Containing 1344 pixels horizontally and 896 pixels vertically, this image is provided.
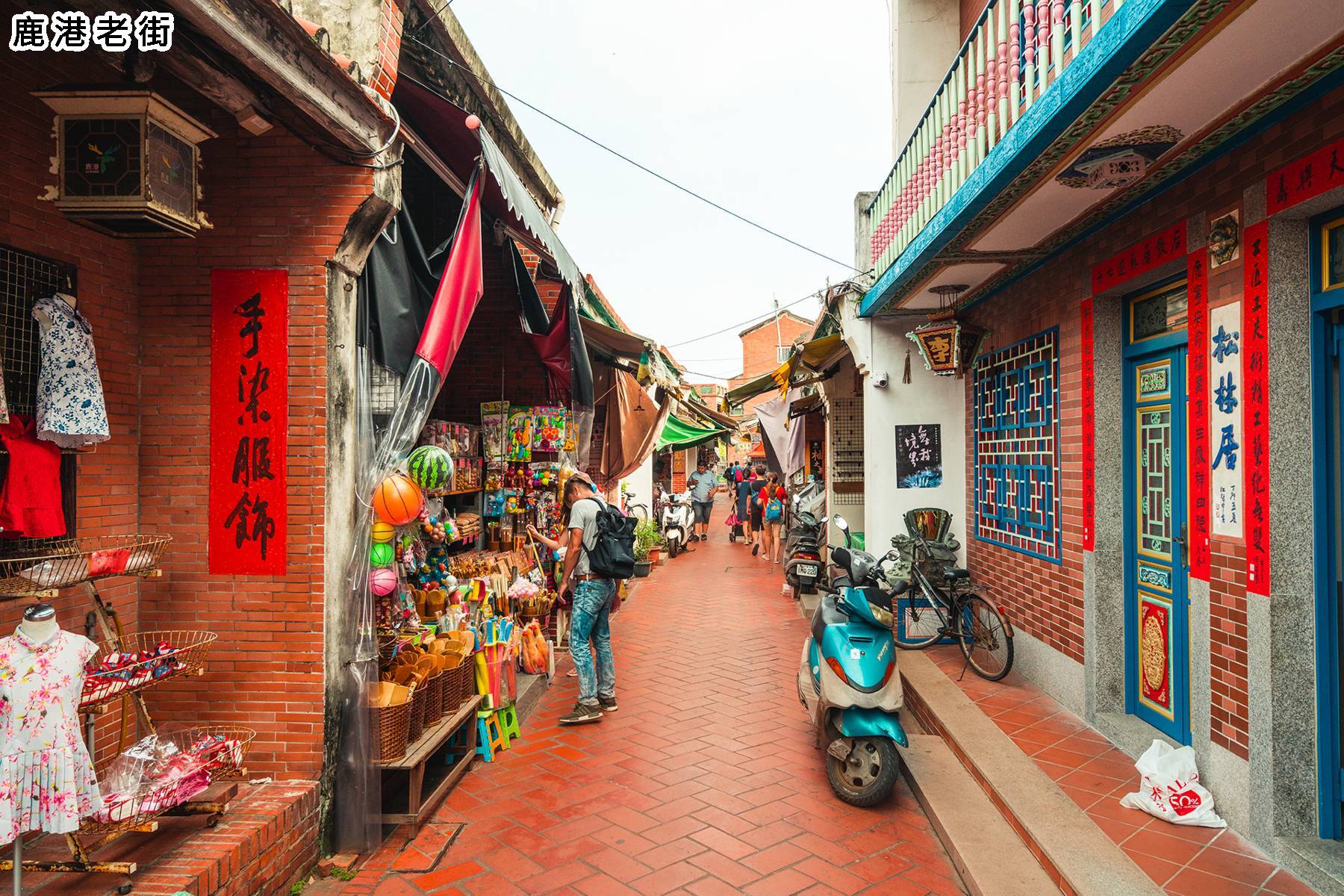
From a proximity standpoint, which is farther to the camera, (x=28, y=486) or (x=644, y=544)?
(x=644, y=544)

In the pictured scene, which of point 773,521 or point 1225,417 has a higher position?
point 1225,417

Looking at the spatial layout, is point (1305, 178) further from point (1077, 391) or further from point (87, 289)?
point (87, 289)

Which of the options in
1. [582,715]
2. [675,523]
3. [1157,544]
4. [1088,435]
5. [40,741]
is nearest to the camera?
[40,741]

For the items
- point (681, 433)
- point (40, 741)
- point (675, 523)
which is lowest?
point (675, 523)

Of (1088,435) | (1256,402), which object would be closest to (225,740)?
(1256,402)

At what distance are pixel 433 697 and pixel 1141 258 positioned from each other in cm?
496

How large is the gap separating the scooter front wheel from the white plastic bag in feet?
3.84

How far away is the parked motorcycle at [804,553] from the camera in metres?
10.2

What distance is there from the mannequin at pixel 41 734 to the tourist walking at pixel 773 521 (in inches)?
482

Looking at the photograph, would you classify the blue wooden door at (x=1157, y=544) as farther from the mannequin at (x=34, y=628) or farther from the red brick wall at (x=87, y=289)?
the red brick wall at (x=87, y=289)

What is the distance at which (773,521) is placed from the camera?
15.0 meters

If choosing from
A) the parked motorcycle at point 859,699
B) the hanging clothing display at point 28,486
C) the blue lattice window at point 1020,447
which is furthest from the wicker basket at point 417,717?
the blue lattice window at point 1020,447

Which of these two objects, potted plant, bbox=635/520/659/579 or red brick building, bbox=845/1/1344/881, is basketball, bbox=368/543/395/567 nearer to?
red brick building, bbox=845/1/1344/881

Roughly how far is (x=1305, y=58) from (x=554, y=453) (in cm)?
641
